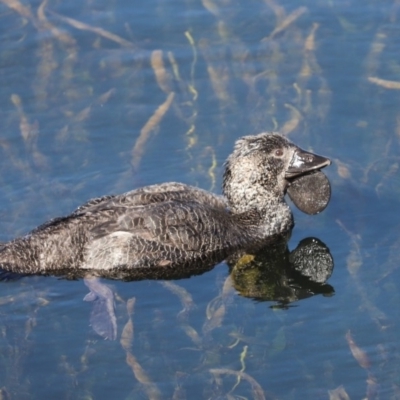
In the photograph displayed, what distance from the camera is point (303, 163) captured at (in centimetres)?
1331

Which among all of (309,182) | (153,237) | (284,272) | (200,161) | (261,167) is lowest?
(284,272)

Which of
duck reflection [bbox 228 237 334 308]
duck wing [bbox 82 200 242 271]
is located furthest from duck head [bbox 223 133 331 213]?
duck wing [bbox 82 200 242 271]

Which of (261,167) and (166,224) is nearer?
(166,224)

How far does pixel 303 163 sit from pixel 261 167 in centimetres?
46

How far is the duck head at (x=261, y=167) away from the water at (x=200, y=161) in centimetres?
57

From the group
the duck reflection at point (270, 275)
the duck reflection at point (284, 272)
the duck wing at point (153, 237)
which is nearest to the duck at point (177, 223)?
the duck wing at point (153, 237)

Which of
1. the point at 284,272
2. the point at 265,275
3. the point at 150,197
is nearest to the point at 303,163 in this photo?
the point at 284,272

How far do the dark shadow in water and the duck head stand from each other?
562 millimetres

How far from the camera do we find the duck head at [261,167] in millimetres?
13266

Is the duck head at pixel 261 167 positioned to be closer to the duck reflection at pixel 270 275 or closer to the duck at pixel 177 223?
the duck at pixel 177 223

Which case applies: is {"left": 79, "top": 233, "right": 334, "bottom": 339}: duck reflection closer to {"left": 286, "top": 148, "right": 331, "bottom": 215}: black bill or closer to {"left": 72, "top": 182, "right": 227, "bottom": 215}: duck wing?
{"left": 286, "top": 148, "right": 331, "bottom": 215}: black bill

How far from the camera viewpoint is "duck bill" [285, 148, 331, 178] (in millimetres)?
13188

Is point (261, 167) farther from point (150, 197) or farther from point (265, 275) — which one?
point (150, 197)

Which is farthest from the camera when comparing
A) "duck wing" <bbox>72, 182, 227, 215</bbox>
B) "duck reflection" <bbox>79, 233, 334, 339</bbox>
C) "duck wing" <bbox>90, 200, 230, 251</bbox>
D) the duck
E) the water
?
"duck wing" <bbox>72, 182, 227, 215</bbox>
